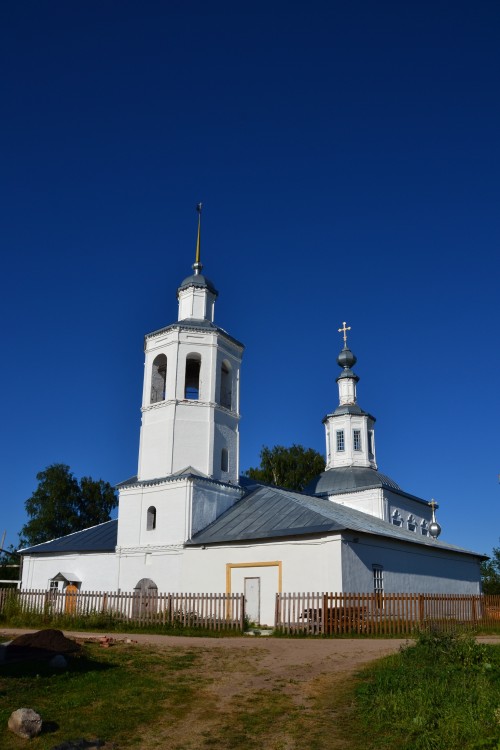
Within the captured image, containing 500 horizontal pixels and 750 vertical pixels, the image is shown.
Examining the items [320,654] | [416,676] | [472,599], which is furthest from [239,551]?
[416,676]

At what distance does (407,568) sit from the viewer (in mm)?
23234

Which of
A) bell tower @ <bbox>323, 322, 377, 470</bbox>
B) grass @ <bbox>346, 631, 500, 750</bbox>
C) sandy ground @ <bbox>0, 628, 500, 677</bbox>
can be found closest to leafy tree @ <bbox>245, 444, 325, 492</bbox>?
bell tower @ <bbox>323, 322, 377, 470</bbox>

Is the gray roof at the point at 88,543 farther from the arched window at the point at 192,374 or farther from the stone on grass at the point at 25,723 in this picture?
the stone on grass at the point at 25,723

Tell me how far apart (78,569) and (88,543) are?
3.43 feet

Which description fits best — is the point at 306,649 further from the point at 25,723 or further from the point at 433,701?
the point at 25,723

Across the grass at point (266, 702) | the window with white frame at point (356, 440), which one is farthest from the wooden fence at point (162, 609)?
the window with white frame at point (356, 440)

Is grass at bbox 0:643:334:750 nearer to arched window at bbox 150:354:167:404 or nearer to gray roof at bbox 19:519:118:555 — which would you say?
gray roof at bbox 19:519:118:555

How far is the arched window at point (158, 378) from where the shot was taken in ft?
84.9

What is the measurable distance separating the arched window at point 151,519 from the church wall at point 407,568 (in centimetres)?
766

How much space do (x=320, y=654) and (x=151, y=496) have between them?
12.5 m

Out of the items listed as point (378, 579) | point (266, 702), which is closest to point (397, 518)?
point (378, 579)

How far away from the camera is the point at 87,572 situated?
25.7m

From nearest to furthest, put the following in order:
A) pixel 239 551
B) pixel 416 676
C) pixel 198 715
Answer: pixel 198 715 → pixel 416 676 → pixel 239 551

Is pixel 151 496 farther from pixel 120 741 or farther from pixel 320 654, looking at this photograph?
pixel 120 741
